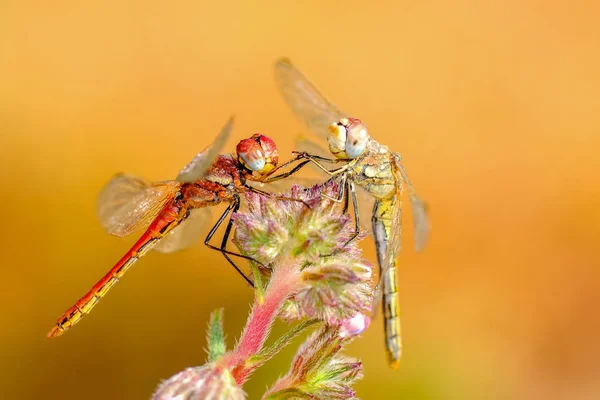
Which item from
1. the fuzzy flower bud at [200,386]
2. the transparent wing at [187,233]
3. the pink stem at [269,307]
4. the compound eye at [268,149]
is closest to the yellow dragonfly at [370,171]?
the compound eye at [268,149]

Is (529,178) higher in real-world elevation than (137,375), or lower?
higher

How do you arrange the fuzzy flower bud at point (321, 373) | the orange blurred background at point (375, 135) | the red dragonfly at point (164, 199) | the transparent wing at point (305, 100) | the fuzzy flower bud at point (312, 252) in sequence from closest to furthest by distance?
the fuzzy flower bud at point (312, 252), the fuzzy flower bud at point (321, 373), the red dragonfly at point (164, 199), the transparent wing at point (305, 100), the orange blurred background at point (375, 135)

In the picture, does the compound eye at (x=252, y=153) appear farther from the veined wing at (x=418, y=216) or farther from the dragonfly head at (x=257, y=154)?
the veined wing at (x=418, y=216)

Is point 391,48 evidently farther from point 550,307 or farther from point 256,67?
point 550,307

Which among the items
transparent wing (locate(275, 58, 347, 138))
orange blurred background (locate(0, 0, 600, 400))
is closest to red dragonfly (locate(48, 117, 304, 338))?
transparent wing (locate(275, 58, 347, 138))

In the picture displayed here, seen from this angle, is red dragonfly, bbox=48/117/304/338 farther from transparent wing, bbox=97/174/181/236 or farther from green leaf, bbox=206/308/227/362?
green leaf, bbox=206/308/227/362

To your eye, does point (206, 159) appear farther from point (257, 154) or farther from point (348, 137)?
point (348, 137)

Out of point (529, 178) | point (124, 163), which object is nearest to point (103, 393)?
point (124, 163)
